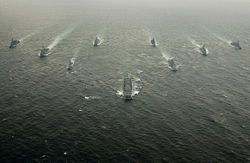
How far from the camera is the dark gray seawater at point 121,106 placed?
253ft

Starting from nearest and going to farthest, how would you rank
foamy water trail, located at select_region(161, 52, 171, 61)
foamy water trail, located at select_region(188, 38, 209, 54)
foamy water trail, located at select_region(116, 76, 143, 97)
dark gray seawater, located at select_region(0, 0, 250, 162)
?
dark gray seawater, located at select_region(0, 0, 250, 162), foamy water trail, located at select_region(116, 76, 143, 97), foamy water trail, located at select_region(161, 52, 171, 61), foamy water trail, located at select_region(188, 38, 209, 54)

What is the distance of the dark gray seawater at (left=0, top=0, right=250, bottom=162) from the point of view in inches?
3034

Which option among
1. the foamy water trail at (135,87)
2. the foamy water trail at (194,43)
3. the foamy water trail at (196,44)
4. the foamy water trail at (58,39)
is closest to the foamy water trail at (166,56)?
the foamy water trail at (196,44)

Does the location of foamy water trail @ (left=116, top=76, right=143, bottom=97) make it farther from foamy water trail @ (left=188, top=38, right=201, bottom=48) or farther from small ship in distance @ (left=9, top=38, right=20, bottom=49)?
small ship in distance @ (left=9, top=38, right=20, bottom=49)

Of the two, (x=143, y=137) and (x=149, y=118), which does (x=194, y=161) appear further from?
(x=149, y=118)

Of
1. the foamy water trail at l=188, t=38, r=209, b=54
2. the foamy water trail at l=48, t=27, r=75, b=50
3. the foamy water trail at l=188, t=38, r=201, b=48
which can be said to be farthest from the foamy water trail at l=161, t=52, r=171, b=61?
the foamy water trail at l=48, t=27, r=75, b=50

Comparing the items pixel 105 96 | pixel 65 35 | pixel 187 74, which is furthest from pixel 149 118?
pixel 65 35

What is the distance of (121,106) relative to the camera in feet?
328

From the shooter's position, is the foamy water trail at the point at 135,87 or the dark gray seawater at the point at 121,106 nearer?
the dark gray seawater at the point at 121,106

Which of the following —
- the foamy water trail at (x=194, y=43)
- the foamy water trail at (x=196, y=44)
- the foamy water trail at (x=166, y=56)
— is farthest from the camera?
the foamy water trail at (x=194, y=43)

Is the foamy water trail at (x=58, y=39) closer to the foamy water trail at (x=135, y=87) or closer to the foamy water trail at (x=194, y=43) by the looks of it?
the foamy water trail at (x=135, y=87)

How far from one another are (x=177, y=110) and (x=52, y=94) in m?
48.6

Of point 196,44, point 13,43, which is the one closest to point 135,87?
point 196,44

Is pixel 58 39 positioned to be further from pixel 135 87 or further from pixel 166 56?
pixel 135 87
